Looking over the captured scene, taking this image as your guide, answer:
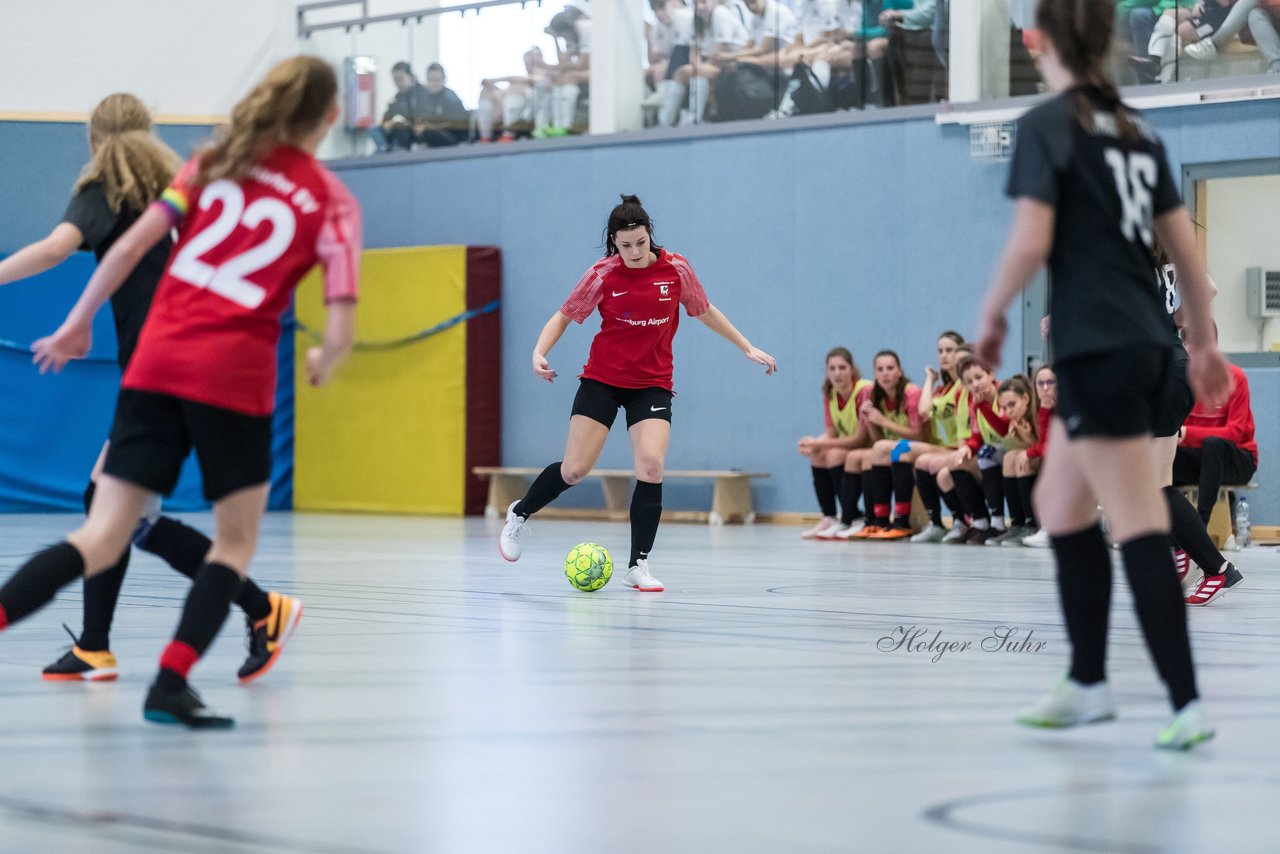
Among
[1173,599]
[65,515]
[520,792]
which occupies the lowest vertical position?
[65,515]

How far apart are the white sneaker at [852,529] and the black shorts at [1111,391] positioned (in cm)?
880

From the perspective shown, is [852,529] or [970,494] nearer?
[970,494]

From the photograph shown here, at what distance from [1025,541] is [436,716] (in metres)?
8.07

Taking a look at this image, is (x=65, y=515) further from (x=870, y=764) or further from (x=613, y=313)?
(x=870, y=764)

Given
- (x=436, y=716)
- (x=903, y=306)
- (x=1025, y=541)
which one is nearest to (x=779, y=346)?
(x=903, y=306)

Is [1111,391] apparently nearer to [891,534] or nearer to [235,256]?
[235,256]

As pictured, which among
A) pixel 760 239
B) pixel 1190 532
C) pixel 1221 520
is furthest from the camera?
pixel 760 239

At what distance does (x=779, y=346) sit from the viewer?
14.5 meters

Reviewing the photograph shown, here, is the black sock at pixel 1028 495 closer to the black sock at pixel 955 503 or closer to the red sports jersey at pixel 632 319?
the black sock at pixel 955 503

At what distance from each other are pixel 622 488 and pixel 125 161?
10.9 meters

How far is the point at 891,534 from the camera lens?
12.2 m

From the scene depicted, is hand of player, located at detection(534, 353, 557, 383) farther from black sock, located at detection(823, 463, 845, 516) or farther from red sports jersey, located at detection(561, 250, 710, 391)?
black sock, located at detection(823, 463, 845, 516)

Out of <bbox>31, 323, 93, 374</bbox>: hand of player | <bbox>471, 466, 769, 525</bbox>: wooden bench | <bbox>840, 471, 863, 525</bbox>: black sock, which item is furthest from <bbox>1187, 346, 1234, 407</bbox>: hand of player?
<bbox>471, 466, 769, 525</bbox>: wooden bench

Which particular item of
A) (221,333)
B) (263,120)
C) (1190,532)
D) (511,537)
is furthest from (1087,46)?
(511,537)
